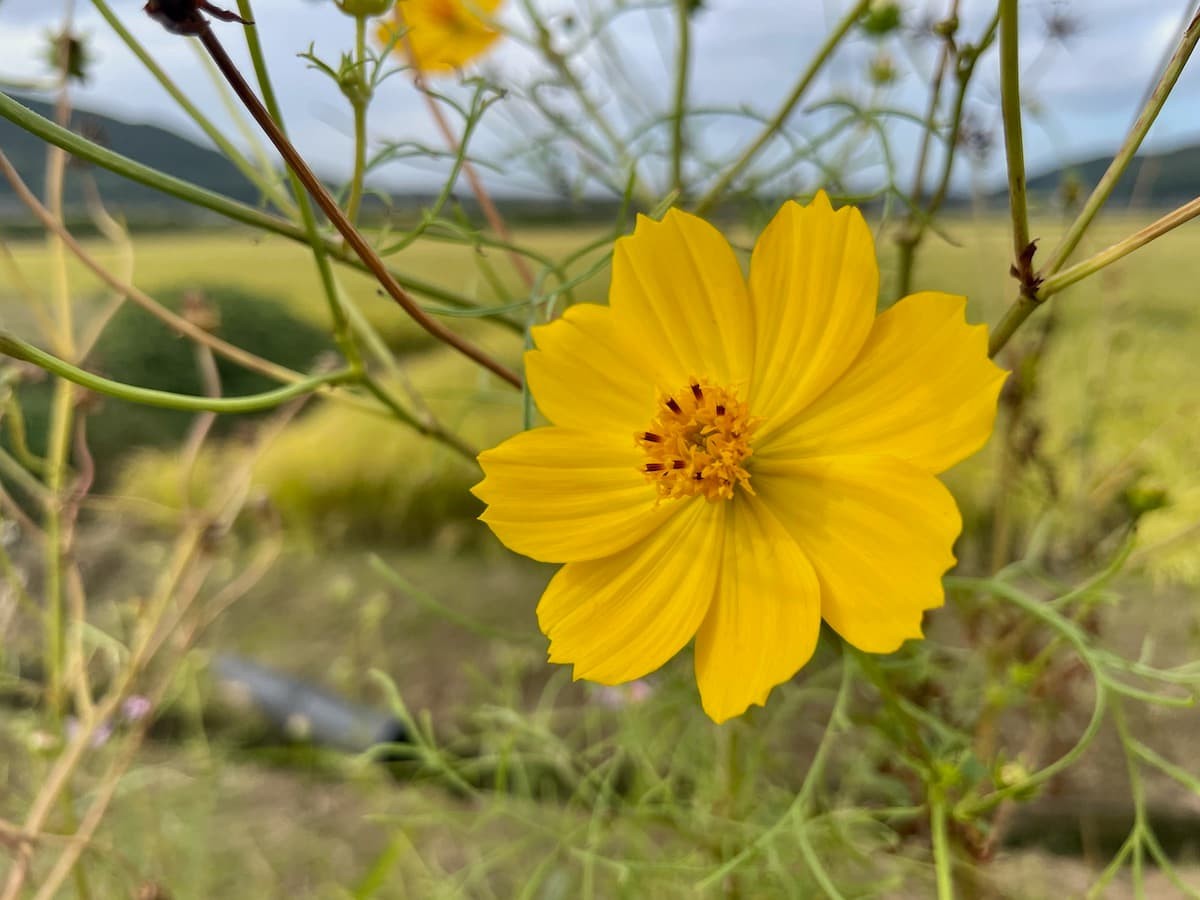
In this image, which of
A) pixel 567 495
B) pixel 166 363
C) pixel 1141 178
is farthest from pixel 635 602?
pixel 166 363

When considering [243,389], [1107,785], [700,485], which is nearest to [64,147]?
[700,485]

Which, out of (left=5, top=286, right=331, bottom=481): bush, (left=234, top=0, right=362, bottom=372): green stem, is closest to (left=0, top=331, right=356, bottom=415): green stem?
(left=234, top=0, right=362, bottom=372): green stem

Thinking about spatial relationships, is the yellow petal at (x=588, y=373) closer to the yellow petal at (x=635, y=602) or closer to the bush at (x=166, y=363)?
the yellow petal at (x=635, y=602)

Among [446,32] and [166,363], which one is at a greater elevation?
[446,32]

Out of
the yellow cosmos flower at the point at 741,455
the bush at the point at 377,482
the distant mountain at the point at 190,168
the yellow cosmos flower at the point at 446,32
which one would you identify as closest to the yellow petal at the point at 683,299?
the yellow cosmos flower at the point at 741,455

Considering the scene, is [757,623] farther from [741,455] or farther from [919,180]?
[919,180]

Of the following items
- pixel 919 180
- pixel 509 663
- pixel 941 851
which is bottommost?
pixel 509 663
